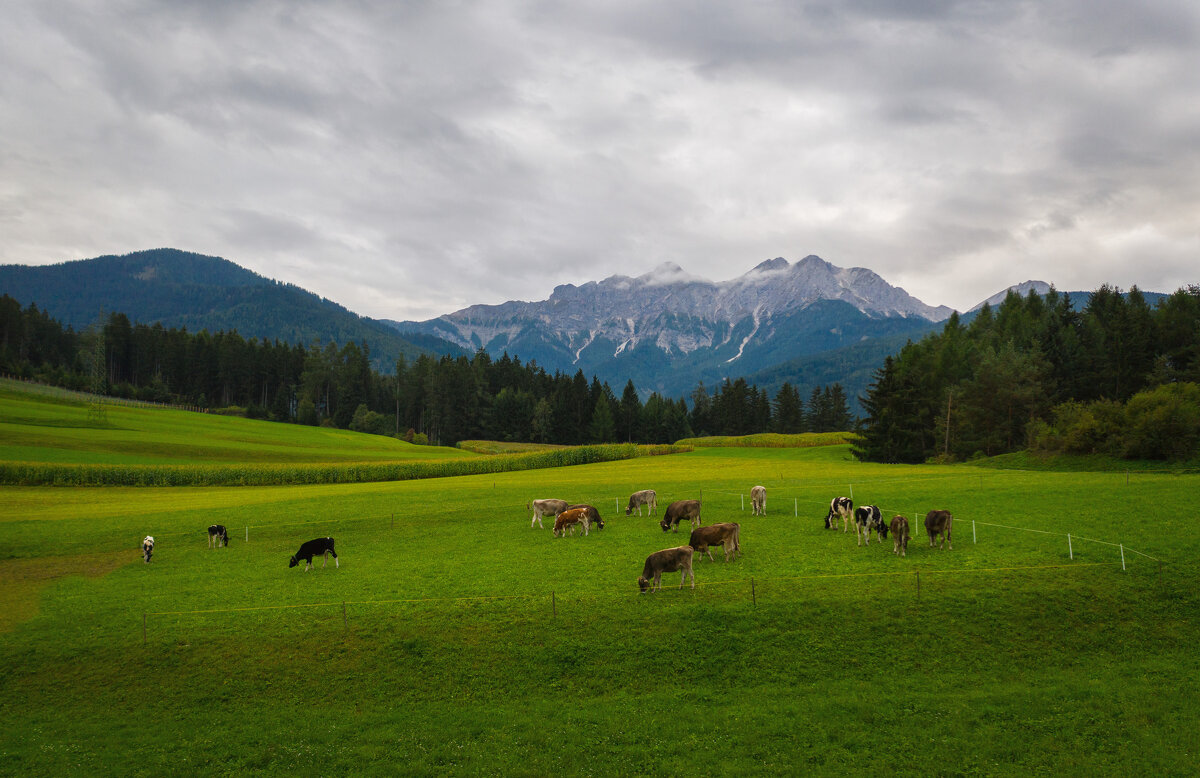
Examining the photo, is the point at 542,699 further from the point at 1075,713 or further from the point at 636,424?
the point at 636,424

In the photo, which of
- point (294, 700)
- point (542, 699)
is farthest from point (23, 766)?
point (542, 699)

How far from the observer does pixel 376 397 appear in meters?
174

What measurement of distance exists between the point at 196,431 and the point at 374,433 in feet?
161

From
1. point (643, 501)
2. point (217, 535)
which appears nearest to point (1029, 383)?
point (643, 501)

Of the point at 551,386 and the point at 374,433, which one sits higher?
the point at 551,386

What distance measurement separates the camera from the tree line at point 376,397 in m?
148

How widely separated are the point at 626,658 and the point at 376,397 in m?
169

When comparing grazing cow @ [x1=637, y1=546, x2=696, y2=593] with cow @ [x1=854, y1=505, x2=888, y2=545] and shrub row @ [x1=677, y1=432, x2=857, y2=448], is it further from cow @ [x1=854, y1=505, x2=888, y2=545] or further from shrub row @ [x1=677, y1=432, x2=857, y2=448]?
shrub row @ [x1=677, y1=432, x2=857, y2=448]

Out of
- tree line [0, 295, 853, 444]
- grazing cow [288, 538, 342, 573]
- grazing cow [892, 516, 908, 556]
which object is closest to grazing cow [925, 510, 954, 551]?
grazing cow [892, 516, 908, 556]

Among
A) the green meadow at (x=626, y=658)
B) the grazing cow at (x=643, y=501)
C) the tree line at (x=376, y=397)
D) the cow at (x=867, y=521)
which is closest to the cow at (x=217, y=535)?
the green meadow at (x=626, y=658)

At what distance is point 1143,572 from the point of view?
72.3ft

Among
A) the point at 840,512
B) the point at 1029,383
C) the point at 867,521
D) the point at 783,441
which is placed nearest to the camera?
the point at 867,521

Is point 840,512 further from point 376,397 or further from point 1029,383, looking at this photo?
point 376,397

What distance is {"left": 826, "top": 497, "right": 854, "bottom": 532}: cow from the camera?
30172 mm
